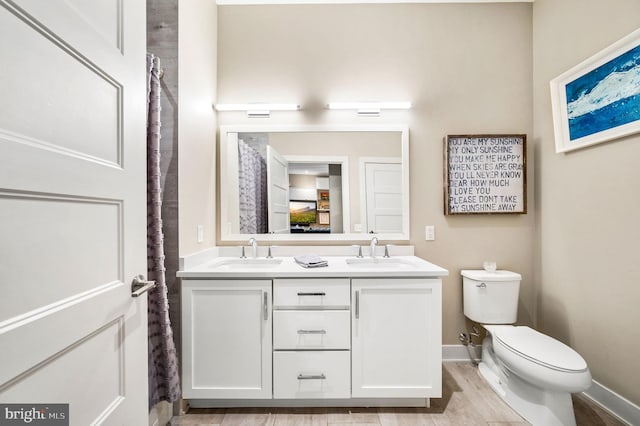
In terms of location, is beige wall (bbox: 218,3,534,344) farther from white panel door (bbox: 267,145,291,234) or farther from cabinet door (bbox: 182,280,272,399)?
cabinet door (bbox: 182,280,272,399)

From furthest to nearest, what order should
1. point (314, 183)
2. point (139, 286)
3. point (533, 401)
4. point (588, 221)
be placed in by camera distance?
point (314, 183), point (588, 221), point (533, 401), point (139, 286)

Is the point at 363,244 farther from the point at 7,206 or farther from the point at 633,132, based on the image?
the point at 7,206

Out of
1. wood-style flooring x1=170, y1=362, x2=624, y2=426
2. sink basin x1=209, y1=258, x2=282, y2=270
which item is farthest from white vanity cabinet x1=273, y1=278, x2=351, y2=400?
sink basin x1=209, y1=258, x2=282, y2=270

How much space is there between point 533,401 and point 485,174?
1504 mm

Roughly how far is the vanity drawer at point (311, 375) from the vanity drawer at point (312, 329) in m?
0.05

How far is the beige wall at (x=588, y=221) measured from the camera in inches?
62.8

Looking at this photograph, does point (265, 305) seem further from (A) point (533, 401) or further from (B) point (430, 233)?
(A) point (533, 401)

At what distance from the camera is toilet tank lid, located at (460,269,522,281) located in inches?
80.1

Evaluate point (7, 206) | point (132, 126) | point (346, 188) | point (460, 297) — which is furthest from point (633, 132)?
point (7, 206)

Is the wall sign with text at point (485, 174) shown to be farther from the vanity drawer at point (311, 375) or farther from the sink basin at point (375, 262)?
the vanity drawer at point (311, 375)

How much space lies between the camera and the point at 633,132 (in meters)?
1.54

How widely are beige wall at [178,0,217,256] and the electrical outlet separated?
1671 mm

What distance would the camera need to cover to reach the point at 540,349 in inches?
62.5

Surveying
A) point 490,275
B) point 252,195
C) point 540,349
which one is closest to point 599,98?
point 490,275
